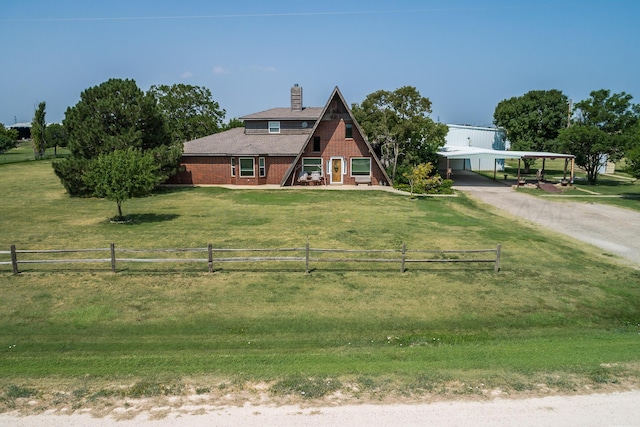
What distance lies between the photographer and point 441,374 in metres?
9.38

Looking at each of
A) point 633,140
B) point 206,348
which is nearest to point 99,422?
point 206,348

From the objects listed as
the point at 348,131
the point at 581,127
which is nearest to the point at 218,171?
the point at 348,131

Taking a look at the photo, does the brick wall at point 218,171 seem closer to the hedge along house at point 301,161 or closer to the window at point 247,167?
the hedge along house at point 301,161

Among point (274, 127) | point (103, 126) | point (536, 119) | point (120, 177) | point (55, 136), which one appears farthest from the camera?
point (55, 136)

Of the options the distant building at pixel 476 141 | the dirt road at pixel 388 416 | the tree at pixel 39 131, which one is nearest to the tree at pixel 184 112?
the tree at pixel 39 131

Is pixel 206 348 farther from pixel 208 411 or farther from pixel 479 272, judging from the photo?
pixel 479 272

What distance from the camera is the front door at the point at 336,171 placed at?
121ft

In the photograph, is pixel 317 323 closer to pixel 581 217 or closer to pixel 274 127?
pixel 581 217

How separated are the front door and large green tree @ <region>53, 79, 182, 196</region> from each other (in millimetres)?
12553

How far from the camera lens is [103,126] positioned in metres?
30.3

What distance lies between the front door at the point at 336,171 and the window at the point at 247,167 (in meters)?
6.29

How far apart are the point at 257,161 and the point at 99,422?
96.9 feet

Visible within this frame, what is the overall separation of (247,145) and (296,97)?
305 inches

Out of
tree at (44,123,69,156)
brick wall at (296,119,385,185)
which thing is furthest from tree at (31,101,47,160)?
brick wall at (296,119,385,185)
